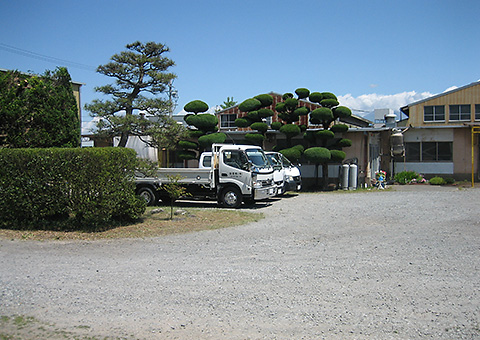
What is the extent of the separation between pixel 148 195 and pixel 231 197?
296 centimetres

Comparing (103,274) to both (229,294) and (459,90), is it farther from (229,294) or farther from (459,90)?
(459,90)

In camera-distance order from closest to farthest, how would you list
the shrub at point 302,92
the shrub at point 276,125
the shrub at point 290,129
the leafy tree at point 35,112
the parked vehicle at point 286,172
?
Result: 1. the leafy tree at point 35,112
2. the parked vehicle at point 286,172
3. the shrub at point 290,129
4. the shrub at point 302,92
5. the shrub at point 276,125

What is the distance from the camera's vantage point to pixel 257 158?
1605 centimetres

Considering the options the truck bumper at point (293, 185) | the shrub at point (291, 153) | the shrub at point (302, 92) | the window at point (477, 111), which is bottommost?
the truck bumper at point (293, 185)

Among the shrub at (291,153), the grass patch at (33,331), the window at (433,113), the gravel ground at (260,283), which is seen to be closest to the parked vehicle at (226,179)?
the gravel ground at (260,283)

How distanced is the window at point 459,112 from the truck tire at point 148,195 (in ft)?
63.6

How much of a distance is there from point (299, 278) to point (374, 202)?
1081 cm

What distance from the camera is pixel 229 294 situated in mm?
5953

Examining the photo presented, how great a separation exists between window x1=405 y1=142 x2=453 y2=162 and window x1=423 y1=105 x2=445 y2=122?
178 cm

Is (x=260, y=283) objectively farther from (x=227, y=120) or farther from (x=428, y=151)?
(x=428, y=151)

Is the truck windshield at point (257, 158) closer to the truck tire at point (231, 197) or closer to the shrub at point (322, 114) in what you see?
the truck tire at point (231, 197)

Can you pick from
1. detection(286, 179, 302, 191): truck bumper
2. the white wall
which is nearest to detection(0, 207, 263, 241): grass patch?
detection(286, 179, 302, 191): truck bumper

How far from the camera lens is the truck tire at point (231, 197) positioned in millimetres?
15453

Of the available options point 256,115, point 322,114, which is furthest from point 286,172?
point 256,115
